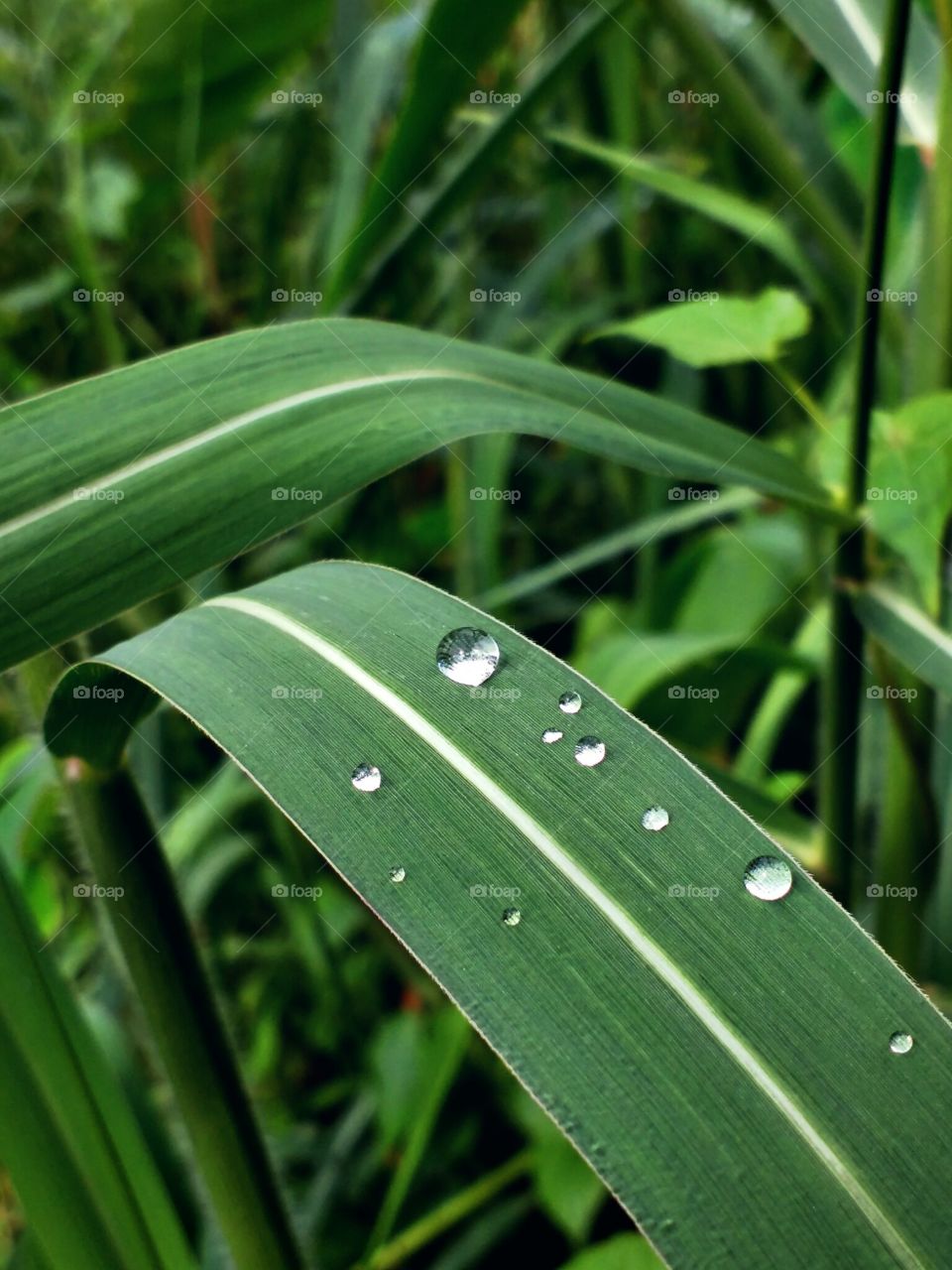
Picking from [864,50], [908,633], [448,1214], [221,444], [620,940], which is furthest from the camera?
[448,1214]

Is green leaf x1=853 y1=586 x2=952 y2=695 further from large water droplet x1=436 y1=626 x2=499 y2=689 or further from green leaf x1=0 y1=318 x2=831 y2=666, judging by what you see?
large water droplet x1=436 y1=626 x2=499 y2=689

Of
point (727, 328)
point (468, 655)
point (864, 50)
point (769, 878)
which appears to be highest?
point (864, 50)

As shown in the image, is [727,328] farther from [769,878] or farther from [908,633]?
[769,878]

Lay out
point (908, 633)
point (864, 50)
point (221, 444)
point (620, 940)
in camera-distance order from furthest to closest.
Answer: point (864, 50)
point (908, 633)
point (221, 444)
point (620, 940)

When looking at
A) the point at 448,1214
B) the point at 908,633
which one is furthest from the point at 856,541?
the point at 448,1214

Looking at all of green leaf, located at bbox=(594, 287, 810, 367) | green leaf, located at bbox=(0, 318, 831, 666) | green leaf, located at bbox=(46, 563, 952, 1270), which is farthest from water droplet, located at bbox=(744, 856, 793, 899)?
green leaf, located at bbox=(594, 287, 810, 367)

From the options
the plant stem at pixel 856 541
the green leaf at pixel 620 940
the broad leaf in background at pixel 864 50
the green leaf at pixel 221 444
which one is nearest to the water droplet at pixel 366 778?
the green leaf at pixel 620 940
